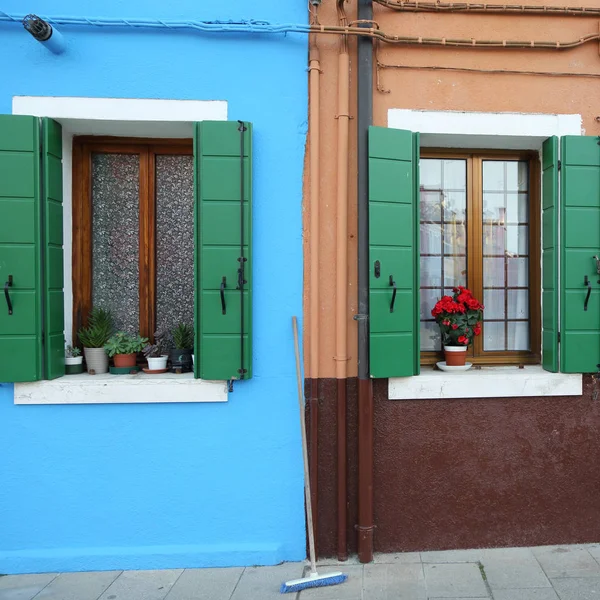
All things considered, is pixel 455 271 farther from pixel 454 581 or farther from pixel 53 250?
pixel 53 250

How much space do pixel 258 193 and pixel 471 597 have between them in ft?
9.28

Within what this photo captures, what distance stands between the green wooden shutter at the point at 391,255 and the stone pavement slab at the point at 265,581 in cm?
138

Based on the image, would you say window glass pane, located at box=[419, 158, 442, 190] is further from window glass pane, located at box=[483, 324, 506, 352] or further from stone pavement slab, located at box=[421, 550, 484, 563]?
stone pavement slab, located at box=[421, 550, 484, 563]

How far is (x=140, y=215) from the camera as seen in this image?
148 inches

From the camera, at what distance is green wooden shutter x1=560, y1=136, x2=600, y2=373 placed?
3543mm

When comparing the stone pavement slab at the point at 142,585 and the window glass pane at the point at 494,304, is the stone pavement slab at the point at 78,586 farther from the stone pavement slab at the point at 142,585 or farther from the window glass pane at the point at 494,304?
the window glass pane at the point at 494,304

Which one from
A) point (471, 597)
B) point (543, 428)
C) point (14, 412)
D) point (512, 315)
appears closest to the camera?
point (471, 597)

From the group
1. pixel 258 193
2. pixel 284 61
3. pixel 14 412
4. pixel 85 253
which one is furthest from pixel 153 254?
pixel 284 61

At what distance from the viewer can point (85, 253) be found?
3709 mm

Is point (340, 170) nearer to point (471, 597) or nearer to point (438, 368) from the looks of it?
point (438, 368)

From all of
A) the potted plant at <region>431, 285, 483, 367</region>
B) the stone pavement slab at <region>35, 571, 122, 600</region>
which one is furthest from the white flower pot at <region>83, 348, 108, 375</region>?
the potted plant at <region>431, 285, 483, 367</region>

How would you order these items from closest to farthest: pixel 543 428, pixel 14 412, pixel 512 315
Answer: pixel 14 412, pixel 543 428, pixel 512 315

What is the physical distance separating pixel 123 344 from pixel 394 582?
7.72ft

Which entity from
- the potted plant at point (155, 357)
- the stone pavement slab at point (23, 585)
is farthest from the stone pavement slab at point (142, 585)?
the potted plant at point (155, 357)
